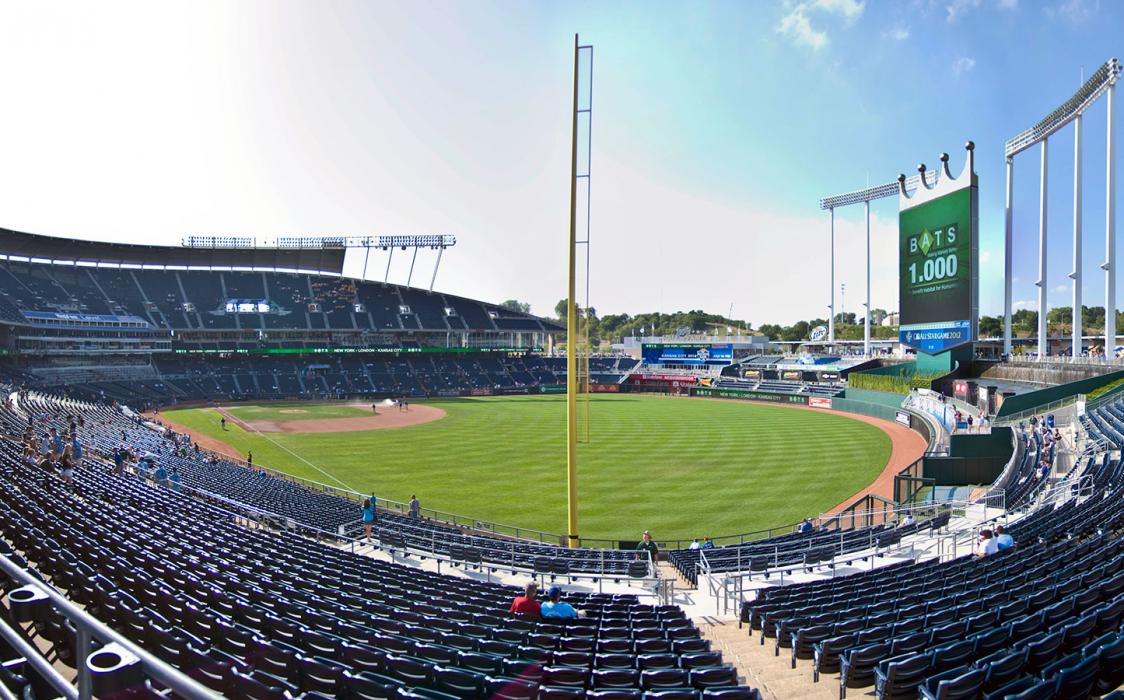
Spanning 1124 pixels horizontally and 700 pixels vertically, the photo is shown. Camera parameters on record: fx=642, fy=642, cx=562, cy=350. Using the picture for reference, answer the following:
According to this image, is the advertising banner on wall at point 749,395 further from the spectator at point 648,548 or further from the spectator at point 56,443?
the spectator at point 56,443

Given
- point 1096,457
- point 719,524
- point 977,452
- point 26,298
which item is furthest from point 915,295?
point 26,298

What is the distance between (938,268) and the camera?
48.2 m

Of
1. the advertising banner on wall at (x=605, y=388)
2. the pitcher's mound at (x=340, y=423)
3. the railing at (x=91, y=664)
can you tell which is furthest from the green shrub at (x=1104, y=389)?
the advertising banner on wall at (x=605, y=388)

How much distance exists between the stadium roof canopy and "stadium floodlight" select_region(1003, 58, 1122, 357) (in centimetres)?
7562

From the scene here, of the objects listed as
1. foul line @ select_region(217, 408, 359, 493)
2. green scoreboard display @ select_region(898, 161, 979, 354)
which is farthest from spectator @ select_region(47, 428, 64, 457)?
green scoreboard display @ select_region(898, 161, 979, 354)

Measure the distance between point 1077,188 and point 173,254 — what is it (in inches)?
3632

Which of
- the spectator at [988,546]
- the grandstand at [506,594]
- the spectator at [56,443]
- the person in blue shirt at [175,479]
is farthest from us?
the spectator at [56,443]

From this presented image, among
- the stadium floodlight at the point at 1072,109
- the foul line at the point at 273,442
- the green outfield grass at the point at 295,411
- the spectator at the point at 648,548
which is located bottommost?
the foul line at the point at 273,442

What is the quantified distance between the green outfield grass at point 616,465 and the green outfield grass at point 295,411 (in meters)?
1.04

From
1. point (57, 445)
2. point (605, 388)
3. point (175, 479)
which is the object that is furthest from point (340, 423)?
point (605, 388)

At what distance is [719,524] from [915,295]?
37297mm

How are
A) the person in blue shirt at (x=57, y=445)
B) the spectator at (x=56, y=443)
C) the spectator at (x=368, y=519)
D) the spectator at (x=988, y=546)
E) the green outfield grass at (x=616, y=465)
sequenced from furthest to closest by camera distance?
1. the green outfield grass at (x=616, y=465)
2. the spectator at (x=56, y=443)
3. the person in blue shirt at (x=57, y=445)
4. the spectator at (x=368, y=519)
5. the spectator at (x=988, y=546)

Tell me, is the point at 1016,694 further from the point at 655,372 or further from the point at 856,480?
the point at 655,372

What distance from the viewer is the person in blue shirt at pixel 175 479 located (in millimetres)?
21223
